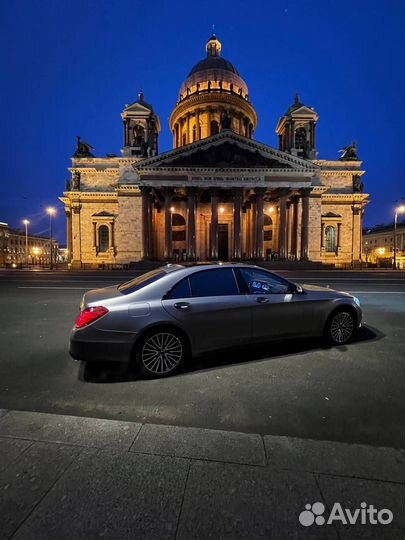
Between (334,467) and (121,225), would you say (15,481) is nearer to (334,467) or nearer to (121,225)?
(334,467)

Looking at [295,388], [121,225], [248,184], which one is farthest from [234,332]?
[121,225]

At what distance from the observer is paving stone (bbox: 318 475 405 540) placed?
64.0 inches

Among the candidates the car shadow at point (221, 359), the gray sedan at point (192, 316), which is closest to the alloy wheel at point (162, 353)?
the gray sedan at point (192, 316)

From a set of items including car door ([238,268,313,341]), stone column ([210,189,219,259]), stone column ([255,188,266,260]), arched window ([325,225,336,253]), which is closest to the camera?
car door ([238,268,313,341])

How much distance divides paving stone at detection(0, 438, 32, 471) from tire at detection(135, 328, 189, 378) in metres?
1.66

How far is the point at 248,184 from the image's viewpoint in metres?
31.2

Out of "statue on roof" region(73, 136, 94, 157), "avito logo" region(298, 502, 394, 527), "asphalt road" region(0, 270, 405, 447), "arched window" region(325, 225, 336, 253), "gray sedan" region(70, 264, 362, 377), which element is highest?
"statue on roof" region(73, 136, 94, 157)

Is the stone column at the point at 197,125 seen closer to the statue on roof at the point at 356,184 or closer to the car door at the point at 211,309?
the statue on roof at the point at 356,184

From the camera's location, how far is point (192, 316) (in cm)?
399

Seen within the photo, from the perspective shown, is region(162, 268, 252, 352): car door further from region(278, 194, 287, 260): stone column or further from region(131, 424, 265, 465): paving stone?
region(278, 194, 287, 260): stone column

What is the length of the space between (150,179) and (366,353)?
30.3m

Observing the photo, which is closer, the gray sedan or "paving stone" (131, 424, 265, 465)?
"paving stone" (131, 424, 265, 465)

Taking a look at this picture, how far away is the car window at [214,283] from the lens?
13.9 feet

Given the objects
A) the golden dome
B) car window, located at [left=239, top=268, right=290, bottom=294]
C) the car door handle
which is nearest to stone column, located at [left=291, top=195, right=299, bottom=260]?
the golden dome
